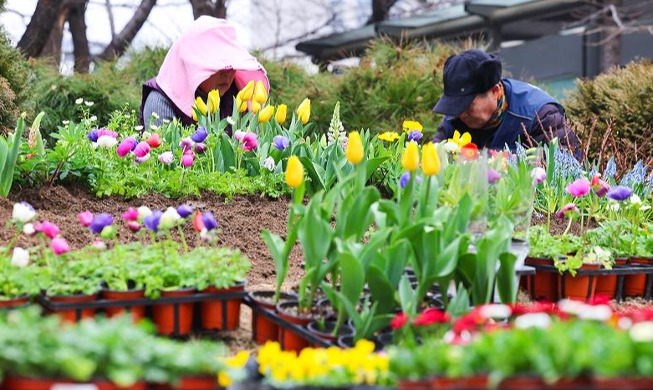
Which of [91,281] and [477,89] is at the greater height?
[477,89]

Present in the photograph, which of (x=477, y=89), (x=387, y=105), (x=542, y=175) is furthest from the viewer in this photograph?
(x=387, y=105)

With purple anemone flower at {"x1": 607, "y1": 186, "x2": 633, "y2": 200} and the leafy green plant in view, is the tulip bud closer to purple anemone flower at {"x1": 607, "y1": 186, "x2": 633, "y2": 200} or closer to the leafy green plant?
the leafy green plant

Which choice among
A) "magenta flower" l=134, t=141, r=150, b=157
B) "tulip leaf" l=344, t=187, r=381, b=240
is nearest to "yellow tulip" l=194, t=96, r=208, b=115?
"magenta flower" l=134, t=141, r=150, b=157

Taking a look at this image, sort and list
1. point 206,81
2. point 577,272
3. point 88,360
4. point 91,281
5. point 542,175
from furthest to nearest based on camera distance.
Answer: point 206,81 → point 542,175 → point 577,272 → point 91,281 → point 88,360

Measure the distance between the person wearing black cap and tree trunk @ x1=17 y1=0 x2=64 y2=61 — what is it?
20.7 ft

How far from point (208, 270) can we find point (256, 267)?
1.05 meters


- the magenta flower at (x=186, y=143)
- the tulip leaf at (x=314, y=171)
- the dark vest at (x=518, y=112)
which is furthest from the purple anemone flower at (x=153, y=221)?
the dark vest at (x=518, y=112)

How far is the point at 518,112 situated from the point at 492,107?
7.8 inches

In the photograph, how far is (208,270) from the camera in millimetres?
2896

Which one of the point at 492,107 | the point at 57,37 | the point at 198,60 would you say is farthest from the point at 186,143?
the point at 57,37

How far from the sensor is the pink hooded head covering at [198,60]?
573cm

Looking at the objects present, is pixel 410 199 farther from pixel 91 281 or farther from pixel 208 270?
pixel 91 281

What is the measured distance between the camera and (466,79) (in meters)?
5.37

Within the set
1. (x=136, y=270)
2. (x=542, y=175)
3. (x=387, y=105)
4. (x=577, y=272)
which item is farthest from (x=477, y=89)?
(x=387, y=105)
